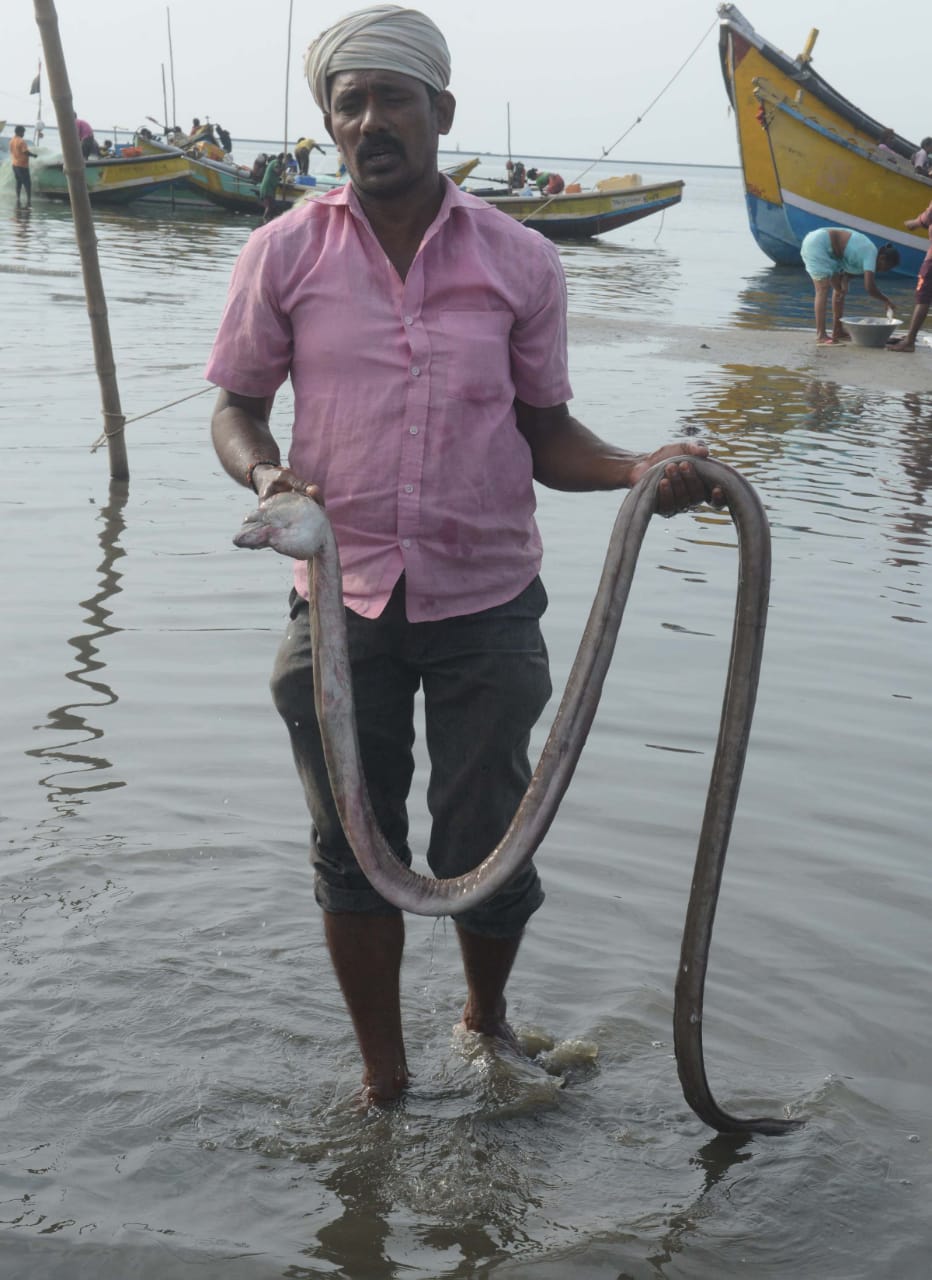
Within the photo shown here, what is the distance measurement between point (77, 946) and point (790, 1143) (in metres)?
1.56

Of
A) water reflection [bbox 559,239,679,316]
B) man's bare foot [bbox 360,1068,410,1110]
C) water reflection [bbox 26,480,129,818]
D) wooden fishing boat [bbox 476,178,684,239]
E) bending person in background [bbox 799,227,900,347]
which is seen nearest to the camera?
man's bare foot [bbox 360,1068,410,1110]

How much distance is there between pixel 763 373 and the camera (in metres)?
12.5

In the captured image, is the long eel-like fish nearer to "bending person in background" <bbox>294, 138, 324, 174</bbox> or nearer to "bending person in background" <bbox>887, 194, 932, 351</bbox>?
"bending person in background" <bbox>887, 194, 932, 351</bbox>

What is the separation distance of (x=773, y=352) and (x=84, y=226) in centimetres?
868

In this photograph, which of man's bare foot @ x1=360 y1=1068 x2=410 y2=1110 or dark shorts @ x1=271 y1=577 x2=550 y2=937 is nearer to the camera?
dark shorts @ x1=271 y1=577 x2=550 y2=937

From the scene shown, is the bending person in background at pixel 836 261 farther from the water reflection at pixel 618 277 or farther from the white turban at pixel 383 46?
the white turban at pixel 383 46

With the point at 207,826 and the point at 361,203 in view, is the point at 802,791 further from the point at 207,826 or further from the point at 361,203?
the point at 361,203

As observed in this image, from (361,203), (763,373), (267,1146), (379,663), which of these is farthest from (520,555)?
(763,373)

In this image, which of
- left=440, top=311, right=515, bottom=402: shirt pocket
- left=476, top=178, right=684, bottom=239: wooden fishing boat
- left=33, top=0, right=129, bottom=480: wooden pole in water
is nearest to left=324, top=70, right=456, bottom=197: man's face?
left=440, top=311, right=515, bottom=402: shirt pocket

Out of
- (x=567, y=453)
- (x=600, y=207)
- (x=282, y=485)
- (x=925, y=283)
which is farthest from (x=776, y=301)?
(x=282, y=485)

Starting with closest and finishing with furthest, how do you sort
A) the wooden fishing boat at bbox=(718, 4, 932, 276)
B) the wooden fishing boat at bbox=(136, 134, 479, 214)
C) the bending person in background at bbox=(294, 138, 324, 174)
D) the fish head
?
the fish head
the wooden fishing boat at bbox=(718, 4, 932, 276)
the wooden fishing boat at bbox=(136, 134, 479, 214)
the bending person in background at bbox=(294, 138, 324, 174)

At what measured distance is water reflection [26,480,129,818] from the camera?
400 centimetres

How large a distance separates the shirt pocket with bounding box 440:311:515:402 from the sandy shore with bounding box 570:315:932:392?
10.2 meters

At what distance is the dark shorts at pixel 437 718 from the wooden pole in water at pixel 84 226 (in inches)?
174
